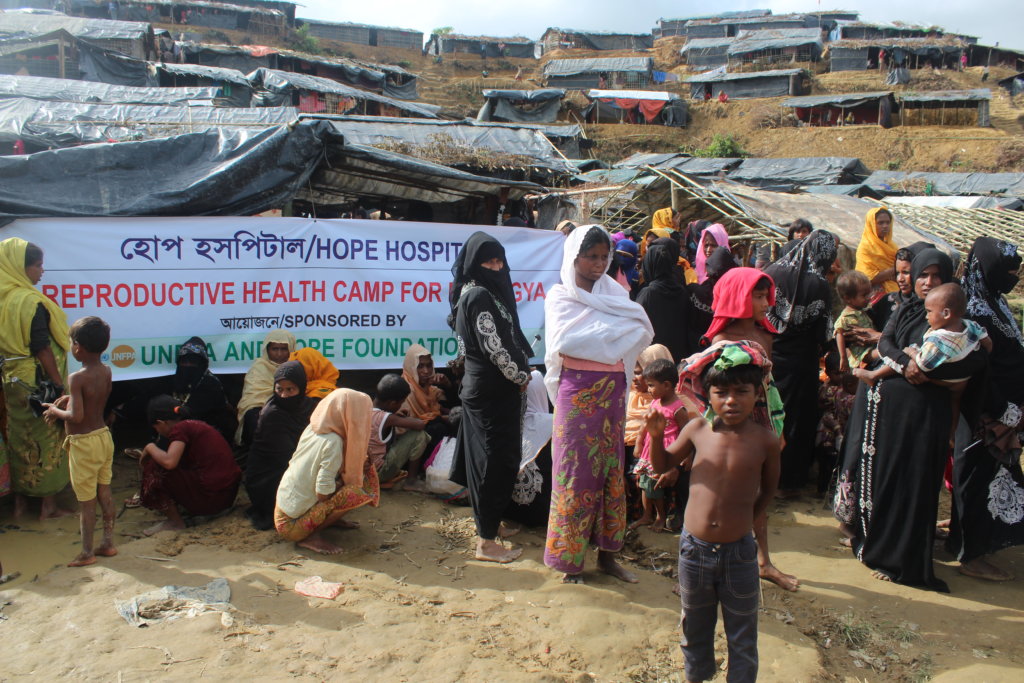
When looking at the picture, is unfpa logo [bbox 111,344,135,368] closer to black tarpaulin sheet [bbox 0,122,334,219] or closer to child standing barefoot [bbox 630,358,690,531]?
black tarpaulin sheet [bbox 0,122,334,219]

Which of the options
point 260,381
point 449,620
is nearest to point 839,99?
point 260,381

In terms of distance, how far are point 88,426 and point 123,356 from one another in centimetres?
131

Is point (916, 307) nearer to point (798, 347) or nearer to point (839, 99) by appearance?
point (798, 347)

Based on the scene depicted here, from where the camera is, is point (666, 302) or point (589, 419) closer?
Answer: point (589, 419)

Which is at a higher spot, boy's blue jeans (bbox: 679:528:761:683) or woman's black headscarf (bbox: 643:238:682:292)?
woman's black headscarf (bbox: 643:238:682:292)

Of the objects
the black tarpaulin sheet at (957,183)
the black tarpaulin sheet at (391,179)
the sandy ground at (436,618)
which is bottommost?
the sandy ground at (436,618)

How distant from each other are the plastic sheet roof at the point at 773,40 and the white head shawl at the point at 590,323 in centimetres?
4691

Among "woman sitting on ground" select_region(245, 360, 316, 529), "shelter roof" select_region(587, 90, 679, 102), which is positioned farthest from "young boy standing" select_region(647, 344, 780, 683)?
"shelter roof" select_region(587, 90, 679, 102)

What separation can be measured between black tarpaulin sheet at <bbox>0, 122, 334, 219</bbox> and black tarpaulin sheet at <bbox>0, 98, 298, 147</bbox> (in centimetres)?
56

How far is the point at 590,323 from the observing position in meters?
3.64

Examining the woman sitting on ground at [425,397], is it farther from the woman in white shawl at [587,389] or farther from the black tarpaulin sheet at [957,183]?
the black tarpaulin sheet at [957,183]

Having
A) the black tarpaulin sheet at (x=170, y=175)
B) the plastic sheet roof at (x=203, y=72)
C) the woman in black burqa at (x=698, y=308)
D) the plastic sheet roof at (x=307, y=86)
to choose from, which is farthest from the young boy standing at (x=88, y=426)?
the plastic sheet roof at (x=203, y=72)

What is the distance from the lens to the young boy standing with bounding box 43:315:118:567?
384 cm

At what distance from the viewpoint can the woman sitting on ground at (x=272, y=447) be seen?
445 centimetres
